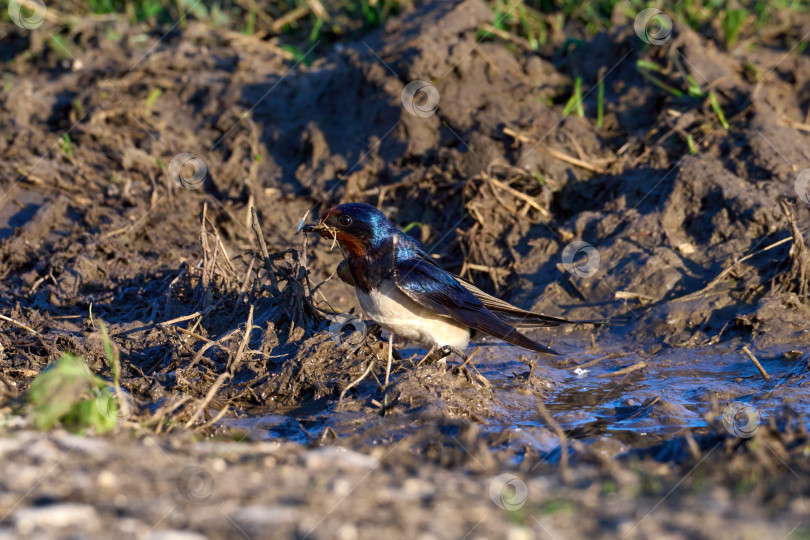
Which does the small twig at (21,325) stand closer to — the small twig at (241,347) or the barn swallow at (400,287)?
the small twig at (241,347)

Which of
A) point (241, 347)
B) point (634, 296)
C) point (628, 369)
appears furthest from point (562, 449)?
point (634, 296)

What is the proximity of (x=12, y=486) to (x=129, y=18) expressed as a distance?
23.9ft

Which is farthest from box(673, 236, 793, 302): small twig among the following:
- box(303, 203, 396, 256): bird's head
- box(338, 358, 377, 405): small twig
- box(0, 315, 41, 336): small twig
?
box(0, 315, 41, 336): small twig

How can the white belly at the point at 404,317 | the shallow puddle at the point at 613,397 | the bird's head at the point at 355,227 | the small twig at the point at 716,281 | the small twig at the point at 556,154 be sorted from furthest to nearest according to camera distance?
the small twig at the point at 556,154, the small twig at the point at 716,281, the bird's head at the point at 355,227, the white belly at the point at 404,317, the shallow puddle at the point at 613,397

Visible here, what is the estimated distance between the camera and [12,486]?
2719 millimetres

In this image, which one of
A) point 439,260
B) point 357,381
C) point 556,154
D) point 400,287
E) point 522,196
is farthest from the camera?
point 556,154

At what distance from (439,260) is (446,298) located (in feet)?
6.48

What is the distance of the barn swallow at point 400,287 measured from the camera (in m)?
4.73

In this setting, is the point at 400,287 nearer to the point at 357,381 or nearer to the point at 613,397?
the point at 357,381

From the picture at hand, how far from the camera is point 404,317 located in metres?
4.73

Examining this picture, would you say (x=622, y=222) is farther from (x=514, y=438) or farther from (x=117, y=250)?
(x=117, y=250)

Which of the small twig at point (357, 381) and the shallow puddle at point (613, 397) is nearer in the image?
the shallow puddle at point (613, 397)

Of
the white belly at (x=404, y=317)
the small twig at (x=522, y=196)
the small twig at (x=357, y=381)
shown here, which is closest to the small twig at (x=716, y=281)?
the small twig at (x=522, y=196)

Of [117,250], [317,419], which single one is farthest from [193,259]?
[317,419]
